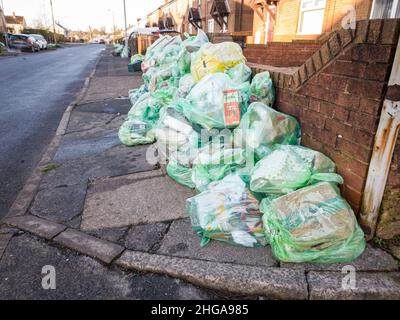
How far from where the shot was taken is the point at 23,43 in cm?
3030

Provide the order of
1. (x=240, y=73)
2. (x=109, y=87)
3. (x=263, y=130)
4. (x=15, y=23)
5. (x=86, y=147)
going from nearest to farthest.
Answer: (x=263, y=130), (x=240, y=73), (x=86, y=147), (x=109, y=87), (x=15, y=23)

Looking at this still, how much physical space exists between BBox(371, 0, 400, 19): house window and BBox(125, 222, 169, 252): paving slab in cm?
563

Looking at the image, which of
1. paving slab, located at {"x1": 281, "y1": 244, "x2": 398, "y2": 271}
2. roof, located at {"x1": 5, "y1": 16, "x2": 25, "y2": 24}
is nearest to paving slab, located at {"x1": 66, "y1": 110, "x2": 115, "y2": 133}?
paving slab, located at {"x1": 281, "y1": 244, "x2": 398, "y2": 271}

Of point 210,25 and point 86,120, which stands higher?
point 210,25

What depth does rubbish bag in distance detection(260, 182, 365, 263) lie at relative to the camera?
1882mm

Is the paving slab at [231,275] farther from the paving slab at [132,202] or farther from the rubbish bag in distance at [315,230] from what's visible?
the paving slab at [132,202]

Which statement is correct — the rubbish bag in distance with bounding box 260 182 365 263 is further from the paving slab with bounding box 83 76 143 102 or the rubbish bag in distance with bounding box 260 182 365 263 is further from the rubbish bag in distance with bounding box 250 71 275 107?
the paving slab with bounding box 83 76 143 102

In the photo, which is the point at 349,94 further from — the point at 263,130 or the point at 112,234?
the point at 112,234

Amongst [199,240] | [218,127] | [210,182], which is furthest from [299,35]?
[199,240]

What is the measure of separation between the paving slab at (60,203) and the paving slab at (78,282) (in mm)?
520

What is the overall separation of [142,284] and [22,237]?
1170 mm

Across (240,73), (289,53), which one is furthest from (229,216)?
(289,53)

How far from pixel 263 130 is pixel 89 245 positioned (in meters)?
1.70

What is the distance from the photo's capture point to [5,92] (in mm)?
8844
